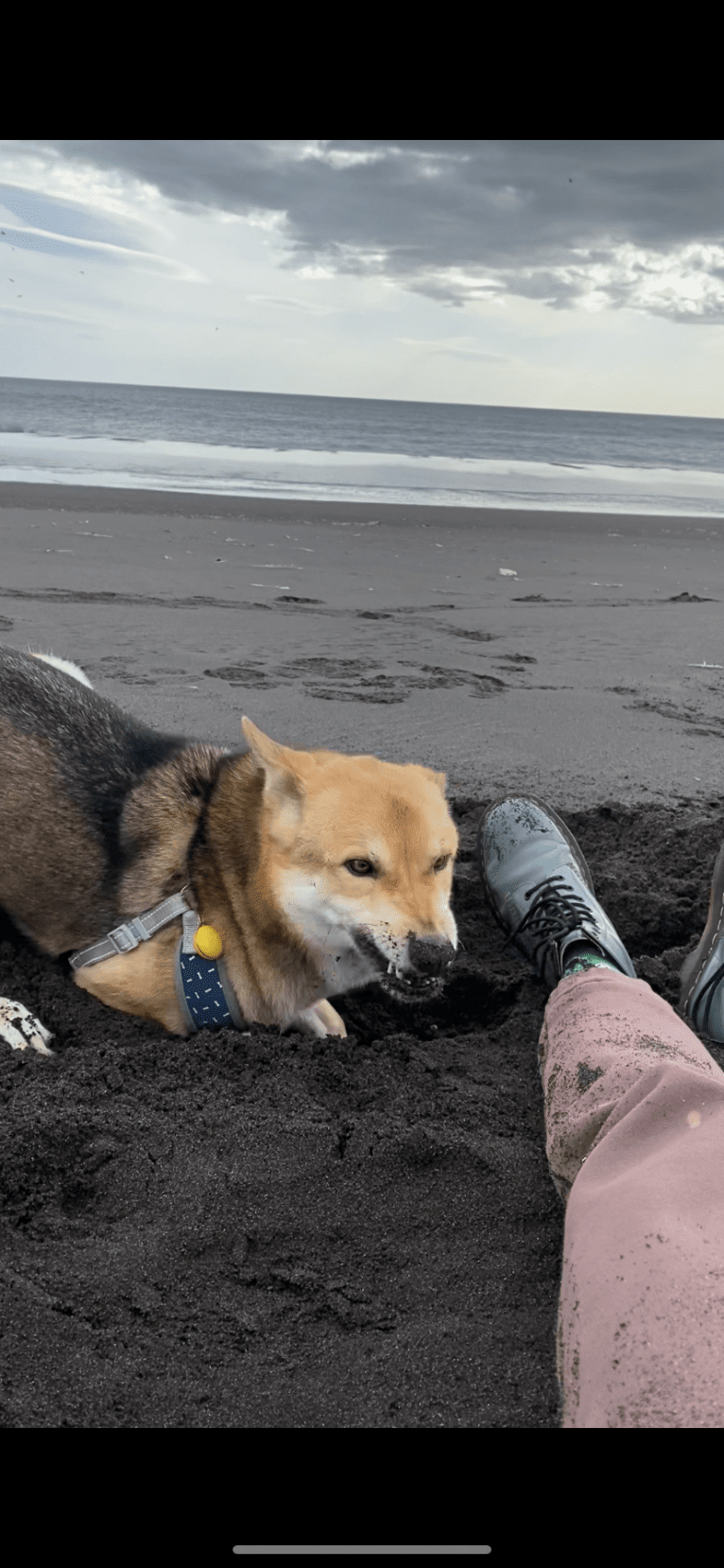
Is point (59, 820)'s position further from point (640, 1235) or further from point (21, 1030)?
point (640, 1235)

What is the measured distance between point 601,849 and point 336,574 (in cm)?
598

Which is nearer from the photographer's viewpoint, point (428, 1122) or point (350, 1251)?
point (350, 1251)

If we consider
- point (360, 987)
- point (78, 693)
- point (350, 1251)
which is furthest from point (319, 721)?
point (350, 1251)

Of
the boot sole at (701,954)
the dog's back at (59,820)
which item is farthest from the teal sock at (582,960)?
the dog's back at (59,820)

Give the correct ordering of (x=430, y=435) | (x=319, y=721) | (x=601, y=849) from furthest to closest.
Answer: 1. (x=430, y=435)
2. (x=319, y=721)
3. (x=601, y=849)

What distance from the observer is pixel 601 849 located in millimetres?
3963

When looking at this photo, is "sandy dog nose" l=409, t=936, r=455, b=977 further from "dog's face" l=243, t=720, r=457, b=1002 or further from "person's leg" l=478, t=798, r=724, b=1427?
"person's leg" l=478, t=798, r=724, b=1427

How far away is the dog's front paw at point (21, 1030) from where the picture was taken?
260cm

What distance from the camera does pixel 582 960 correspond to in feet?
9.46

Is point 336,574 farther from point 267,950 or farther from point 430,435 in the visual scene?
point 430,435

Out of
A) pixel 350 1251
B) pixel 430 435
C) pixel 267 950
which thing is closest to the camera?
pixel 350 1251

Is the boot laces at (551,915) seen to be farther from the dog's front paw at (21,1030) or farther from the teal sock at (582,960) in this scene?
the dog's front paw at (21,1030)

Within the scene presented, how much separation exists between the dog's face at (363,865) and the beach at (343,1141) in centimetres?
25

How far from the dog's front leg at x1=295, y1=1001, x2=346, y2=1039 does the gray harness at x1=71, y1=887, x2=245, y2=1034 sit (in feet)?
0.72
